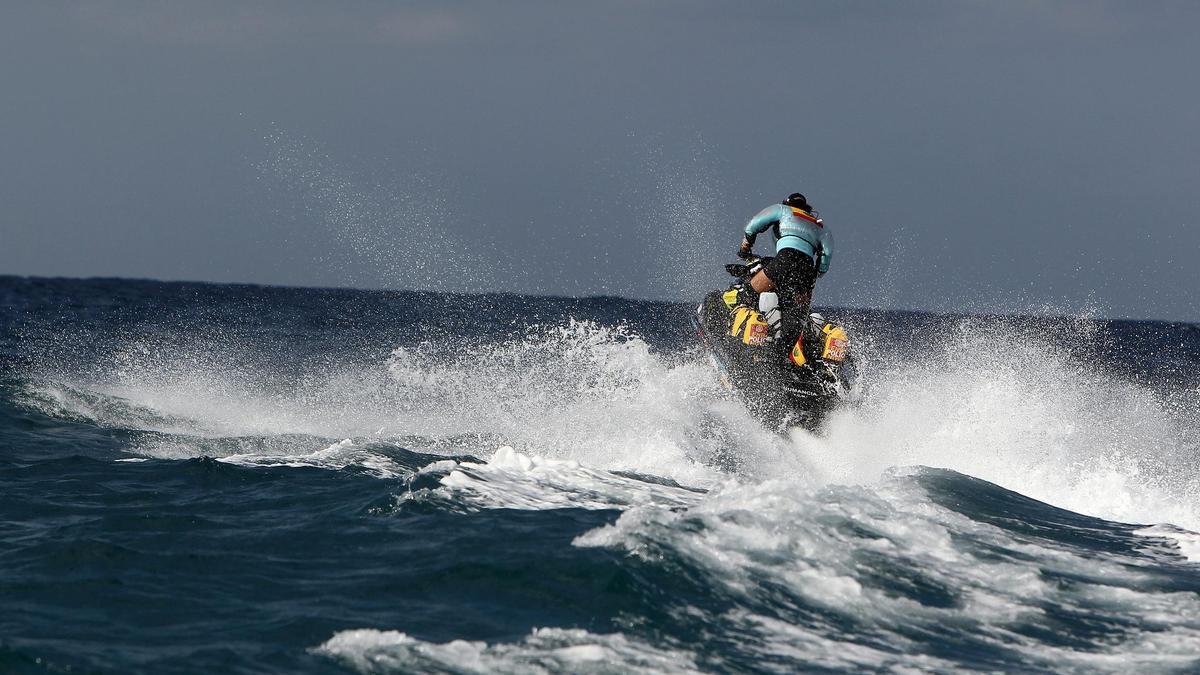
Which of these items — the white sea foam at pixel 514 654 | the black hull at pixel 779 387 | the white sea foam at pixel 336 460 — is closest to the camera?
the white sea foam at pixel 514 654

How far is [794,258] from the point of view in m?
11.9

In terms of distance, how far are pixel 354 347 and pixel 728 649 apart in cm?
2294

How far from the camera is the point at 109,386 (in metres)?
15.4

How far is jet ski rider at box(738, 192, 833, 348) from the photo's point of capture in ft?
38.5

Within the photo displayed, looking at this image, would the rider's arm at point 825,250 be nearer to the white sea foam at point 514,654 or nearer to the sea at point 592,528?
the sea at point 592,528

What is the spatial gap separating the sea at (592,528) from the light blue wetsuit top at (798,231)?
1.62 meters

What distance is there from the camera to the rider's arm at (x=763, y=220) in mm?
12156

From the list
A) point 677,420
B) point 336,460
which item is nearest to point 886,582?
point 336,460

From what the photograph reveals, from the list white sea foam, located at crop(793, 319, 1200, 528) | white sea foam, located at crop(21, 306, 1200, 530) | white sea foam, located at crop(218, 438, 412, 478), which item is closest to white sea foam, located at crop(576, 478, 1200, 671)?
white sea foam, located at crop(21, 306, 1200, 530)

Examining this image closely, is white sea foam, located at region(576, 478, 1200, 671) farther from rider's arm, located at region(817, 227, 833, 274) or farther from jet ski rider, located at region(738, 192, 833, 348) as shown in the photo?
rider's arm, located at region(817, 227, 833, 274)

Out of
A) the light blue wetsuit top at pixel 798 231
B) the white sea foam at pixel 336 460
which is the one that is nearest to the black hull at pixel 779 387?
the light blue wetsuit top at pixel 798 231

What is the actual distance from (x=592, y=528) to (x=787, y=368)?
4553 millimetres

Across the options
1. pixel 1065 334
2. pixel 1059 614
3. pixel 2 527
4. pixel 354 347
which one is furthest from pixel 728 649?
pixel 1065 334

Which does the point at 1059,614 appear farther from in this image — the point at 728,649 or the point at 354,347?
the point at 354,347
